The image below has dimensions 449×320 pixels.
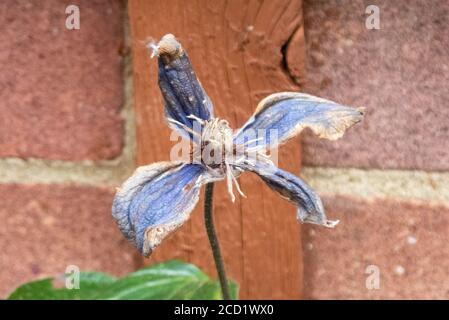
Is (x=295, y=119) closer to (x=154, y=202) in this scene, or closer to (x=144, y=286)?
(x=154, y=202)

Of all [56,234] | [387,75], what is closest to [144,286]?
[56,234]

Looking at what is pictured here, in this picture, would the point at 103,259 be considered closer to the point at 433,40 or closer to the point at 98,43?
the point at 98,43

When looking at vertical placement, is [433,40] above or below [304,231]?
above

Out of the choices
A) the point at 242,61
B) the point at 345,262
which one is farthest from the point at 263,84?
the point at 345,262

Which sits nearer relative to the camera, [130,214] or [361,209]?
[130,214]

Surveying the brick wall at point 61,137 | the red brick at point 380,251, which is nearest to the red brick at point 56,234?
the brick wall at point 61,137

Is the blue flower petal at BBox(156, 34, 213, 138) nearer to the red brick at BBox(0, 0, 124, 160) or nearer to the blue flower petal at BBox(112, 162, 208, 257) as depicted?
the blue flower petal at BBox(112, 162, 208, 257)

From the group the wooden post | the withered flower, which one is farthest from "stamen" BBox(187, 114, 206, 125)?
the wooden post

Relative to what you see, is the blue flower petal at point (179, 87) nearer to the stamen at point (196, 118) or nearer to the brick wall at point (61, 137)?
the stamen at point (196, 118)
